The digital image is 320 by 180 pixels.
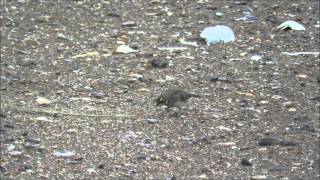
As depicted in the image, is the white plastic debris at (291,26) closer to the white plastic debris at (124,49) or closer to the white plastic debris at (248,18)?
the white plastic debris at (248,18)

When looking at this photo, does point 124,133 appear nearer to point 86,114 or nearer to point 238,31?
point 86,114

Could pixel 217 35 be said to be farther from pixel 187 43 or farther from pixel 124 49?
pixel 124 49

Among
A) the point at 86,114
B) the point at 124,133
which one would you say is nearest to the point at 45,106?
the point at 86,114

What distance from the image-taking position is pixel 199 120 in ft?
10.5

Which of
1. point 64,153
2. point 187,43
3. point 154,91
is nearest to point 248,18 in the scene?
point 187,43

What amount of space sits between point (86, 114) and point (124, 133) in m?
0.28

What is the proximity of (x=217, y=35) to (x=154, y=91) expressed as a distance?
89cm

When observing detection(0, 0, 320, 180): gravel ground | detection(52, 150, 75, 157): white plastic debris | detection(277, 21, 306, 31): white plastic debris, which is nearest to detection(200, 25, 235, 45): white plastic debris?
detection(0, 0, 320, 180): gravel ground

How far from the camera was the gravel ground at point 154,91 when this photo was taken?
281 centimetres

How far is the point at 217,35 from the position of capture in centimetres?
426

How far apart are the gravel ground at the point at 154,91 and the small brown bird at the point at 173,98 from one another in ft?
0.16

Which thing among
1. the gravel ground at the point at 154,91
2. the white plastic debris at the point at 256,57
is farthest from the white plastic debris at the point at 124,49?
the white plastic debris at the point at 256,57

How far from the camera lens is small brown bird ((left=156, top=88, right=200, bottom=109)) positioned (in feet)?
10.9

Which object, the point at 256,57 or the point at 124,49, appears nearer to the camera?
the point at 256,57
